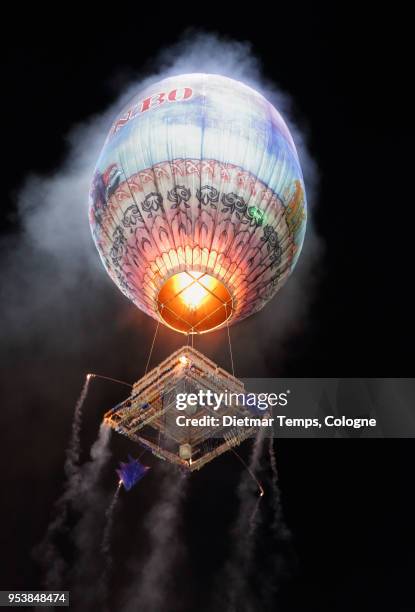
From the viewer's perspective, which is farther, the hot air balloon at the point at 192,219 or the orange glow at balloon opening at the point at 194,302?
the orange glow at balloon opening at the point at 194,302

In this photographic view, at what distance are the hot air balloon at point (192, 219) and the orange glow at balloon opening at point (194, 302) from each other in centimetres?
3

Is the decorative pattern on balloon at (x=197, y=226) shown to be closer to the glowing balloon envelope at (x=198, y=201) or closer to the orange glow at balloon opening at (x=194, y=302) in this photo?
the glowing balloon envelope at (x=198, y=201)

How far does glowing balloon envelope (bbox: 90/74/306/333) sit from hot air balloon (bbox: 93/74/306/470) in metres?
0.03

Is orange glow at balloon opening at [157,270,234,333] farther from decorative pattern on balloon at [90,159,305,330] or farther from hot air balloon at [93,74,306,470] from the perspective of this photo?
decorative pattern on balloon at [90,159,305,330]

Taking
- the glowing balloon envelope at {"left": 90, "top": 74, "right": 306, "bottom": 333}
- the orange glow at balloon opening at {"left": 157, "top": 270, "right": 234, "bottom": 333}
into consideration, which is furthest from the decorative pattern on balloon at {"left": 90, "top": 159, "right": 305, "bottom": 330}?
the orange glow at balloon opening at {"left": 157, "top": 270, "right": 234, "bottom": 333}

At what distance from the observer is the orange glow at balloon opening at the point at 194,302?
18062mm

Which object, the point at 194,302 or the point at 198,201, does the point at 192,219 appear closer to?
the point at 198,201

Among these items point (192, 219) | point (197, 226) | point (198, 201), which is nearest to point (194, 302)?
point (197, 226)

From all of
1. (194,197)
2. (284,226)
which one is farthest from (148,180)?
(284,226)

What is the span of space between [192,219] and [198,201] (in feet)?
1.38

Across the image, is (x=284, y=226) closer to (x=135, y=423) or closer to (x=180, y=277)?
(x=180, y=277)

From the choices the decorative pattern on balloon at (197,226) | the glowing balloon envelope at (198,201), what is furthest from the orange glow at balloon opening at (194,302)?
the decorative pattern on balloon at (197,226)

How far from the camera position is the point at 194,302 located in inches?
740

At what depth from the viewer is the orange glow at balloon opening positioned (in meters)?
18.1
